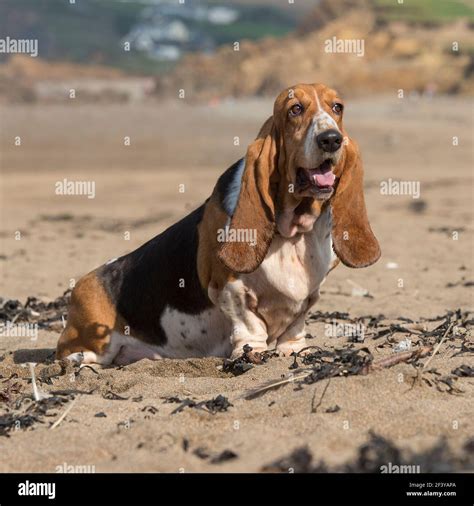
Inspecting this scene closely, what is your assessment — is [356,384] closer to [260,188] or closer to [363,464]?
[363,464]

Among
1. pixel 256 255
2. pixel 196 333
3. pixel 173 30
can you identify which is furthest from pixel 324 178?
pixel 173 30

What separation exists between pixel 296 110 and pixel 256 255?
0.75 m

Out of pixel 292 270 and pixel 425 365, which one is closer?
pixel 425 365

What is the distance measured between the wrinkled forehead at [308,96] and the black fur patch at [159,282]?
93 cm

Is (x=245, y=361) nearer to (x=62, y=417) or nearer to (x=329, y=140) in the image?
(x=62, y=417)

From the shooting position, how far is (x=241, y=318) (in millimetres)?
5789

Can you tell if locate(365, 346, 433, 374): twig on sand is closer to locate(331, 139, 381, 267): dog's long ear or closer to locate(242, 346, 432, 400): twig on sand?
locate(242, 346, 432, 400): twig on sand

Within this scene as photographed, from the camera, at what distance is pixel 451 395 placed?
4938 millimetres

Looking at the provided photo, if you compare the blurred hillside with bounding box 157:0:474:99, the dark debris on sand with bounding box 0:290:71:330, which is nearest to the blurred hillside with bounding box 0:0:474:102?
the blurred hillside with bounding box 157:0:474:99

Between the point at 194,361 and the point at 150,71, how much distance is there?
260 ft

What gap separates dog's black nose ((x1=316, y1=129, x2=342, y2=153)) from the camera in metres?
5.20

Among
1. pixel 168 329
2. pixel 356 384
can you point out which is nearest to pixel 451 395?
pixel 356 384

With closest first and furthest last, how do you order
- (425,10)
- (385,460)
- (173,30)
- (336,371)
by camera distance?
(385,460), (336,371), (425,10), (173,30)

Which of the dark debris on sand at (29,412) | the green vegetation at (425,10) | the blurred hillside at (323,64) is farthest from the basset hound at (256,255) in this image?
the green vegetation at (425,10)
